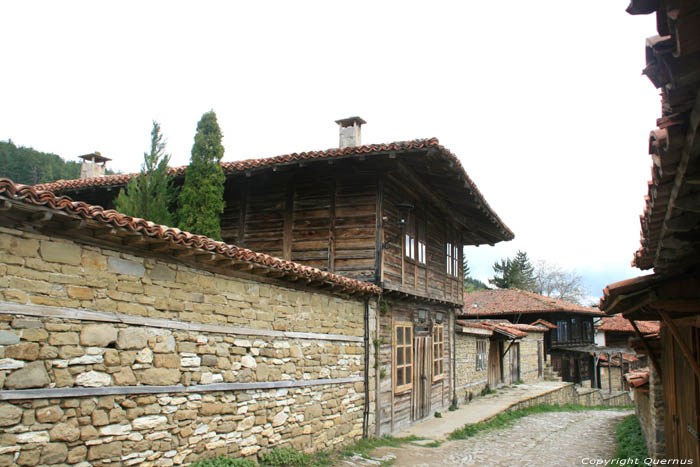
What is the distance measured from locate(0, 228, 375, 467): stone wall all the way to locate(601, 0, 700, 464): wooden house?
4283mm

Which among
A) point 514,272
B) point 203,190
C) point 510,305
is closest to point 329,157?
point 203,190

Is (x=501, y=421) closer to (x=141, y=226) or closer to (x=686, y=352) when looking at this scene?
(x=686, y=352)

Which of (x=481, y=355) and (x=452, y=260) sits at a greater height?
(x=452, y=260)

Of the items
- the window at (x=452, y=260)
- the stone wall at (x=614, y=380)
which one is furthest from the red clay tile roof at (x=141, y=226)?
the stone wall at (x=614, y=380)

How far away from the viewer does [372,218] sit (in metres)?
10.0

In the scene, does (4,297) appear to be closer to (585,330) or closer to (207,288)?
(207,288)

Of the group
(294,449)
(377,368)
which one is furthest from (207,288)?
(377,368)

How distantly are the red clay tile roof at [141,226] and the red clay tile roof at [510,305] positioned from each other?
21.7 meters

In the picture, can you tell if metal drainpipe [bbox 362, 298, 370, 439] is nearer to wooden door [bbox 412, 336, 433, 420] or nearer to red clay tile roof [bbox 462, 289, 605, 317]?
wooden door [bbox 412, 336, 433, 420]

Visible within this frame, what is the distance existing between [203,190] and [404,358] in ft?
18.2

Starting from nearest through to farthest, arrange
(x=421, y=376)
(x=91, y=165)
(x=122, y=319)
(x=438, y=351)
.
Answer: (x=122, y=319) → (x=421, y=376) → (x=438, y=351) → (x=91, y=165)

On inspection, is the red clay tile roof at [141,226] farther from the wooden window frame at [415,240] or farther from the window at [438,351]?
the window at [438,351]

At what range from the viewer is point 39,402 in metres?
4.22

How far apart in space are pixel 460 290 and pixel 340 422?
309 inches
